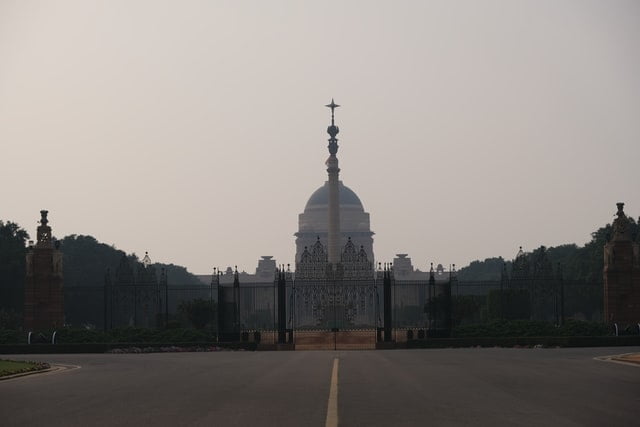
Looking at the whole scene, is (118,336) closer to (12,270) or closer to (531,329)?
(531,329)

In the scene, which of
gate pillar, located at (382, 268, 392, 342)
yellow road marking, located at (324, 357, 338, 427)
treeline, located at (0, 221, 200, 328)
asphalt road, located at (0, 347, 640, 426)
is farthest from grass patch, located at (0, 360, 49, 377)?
treeline, located at (0, 221, 200, 328)

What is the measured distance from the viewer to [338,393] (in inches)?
915

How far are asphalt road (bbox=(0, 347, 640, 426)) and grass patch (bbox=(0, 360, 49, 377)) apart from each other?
1.00m

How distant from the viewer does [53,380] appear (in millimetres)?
28938

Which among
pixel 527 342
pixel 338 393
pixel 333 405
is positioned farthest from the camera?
pixel 527 342

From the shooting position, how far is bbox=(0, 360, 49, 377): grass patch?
31.6 meters

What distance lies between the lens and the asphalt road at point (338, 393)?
60.7 feet

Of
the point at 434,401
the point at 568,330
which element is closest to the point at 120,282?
the point at 568,330

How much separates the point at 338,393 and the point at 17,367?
13905mm

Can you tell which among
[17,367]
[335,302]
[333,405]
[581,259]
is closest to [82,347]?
[17,367]

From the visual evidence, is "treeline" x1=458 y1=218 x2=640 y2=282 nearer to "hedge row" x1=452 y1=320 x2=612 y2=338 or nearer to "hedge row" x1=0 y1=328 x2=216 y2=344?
"hedge row" x1=452 y1=320 x2=612 y2=338

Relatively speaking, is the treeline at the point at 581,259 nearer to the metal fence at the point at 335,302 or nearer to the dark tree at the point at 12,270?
the metal fence at the point at 335,302

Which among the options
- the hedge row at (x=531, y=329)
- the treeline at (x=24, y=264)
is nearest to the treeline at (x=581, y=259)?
the hedge row at (x=531, y=329)

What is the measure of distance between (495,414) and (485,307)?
74.0 m
